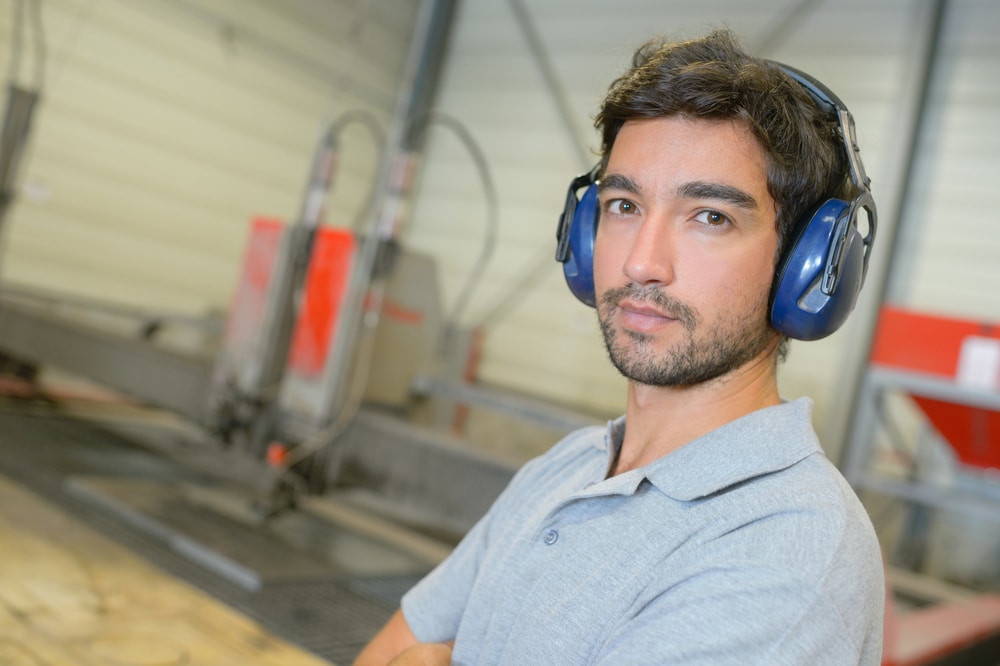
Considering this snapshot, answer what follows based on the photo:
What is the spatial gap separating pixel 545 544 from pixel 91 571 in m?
1.71

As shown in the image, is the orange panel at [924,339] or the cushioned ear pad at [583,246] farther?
the orange panel at [924,339]

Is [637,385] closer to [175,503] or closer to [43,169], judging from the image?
[175,503]

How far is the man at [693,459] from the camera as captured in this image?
654 mm

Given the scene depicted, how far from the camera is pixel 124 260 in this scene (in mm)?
6117

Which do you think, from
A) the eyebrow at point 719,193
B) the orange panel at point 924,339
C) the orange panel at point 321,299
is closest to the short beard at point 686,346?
the eyebrow at point 719,193

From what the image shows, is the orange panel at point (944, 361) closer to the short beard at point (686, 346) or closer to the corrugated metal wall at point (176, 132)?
the short beard at point (686, 346)

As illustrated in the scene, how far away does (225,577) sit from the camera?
91.6 inches

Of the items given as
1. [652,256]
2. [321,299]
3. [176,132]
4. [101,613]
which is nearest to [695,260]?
[652,256]

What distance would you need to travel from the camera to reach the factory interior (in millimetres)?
2385

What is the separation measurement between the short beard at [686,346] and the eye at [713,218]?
8cm

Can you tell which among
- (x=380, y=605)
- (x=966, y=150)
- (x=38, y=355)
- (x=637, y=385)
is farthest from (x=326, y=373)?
(x=966, y=150)

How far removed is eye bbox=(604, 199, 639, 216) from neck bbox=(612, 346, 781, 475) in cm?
19

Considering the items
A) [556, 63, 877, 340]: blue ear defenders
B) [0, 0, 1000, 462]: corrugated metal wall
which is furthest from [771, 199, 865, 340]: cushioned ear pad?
[0, 0, 1000, 462]: corrugated metal wall

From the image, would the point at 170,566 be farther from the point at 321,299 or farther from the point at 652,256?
the point at 652,256
